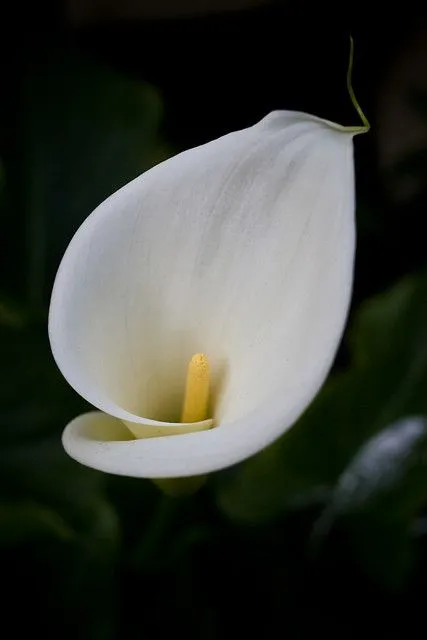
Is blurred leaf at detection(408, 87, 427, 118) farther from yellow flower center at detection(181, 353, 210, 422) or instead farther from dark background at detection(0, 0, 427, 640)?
yellow flower center at detection(181, 353, 210, 422)

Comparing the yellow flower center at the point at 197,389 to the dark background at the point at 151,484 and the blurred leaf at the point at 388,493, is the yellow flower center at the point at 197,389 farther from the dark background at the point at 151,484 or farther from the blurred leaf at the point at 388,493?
the blurred leaf at the point at 388,493

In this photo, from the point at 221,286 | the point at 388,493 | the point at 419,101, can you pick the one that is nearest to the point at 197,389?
the point at 221,286

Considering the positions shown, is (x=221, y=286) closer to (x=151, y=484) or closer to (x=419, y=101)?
(x=151, y=484)

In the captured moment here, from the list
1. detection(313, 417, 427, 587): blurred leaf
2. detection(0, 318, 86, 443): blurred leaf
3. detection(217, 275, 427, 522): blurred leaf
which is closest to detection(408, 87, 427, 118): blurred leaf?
detection(217, 275, 427, 522): blurred leaf

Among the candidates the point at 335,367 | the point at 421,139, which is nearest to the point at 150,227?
the point at 335,367

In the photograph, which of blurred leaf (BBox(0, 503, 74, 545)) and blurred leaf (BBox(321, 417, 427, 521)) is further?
blurred leaf (BBox(321, 417, 427, 521))

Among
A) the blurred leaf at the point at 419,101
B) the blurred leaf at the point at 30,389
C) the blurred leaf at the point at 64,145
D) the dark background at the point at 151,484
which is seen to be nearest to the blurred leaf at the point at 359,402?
the dark background at the point at 151,484

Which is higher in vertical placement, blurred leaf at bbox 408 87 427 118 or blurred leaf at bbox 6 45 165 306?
blurred leaf at bbox 408 87 427 118

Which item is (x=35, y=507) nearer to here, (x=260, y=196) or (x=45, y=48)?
(x=260, y=196)
